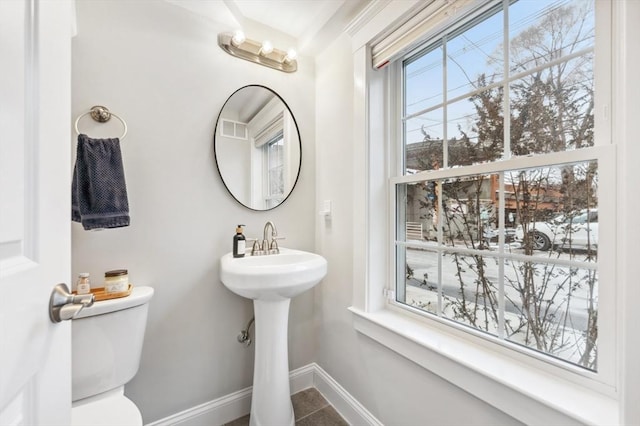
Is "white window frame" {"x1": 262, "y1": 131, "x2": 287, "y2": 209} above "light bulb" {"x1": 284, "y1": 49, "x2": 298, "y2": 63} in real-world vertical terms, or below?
below

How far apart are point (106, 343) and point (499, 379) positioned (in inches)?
55.9

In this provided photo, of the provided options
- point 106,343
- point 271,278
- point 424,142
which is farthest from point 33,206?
point 424,142

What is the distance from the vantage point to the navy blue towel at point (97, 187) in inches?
43.9

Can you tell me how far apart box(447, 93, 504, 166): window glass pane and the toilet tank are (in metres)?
1.47

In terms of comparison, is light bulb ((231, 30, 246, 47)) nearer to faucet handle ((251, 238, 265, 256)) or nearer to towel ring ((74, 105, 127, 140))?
towel ring ((74, 105, 127, 140))

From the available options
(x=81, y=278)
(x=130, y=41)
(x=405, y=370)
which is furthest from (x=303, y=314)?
(x=130, y=41)

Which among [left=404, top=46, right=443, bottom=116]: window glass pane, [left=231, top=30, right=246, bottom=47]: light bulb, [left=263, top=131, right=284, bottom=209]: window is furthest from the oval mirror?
[left=404, top=46, right=443, bottom=116]: window glass pane

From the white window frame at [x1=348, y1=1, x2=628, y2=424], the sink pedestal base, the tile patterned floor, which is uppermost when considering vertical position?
the white window frame at [x1=348, y1=1, x2=628, y2=424]

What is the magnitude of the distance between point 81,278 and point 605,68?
6.15 ft

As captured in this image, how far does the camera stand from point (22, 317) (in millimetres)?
419

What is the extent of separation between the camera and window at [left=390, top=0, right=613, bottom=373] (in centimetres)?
84

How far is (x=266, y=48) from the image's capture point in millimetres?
1575

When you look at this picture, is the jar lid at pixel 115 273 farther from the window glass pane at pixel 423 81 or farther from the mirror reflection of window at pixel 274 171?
the window glass pane at pixel 423 81

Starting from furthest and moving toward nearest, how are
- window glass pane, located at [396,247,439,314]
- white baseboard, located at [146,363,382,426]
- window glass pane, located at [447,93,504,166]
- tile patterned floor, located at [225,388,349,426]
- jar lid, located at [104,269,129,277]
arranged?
1. tile patterned floor, located at [225,388,349,426]
2. white baseboard, located at [146,363,382,426]
3. window glass pane, located at [396,247,439,314]
4. jar lid, located at [104,269,129,277]
5. window glass pane, located at [447,93,504,166]
